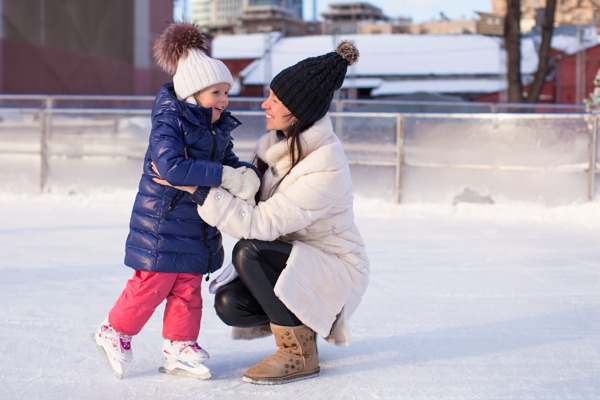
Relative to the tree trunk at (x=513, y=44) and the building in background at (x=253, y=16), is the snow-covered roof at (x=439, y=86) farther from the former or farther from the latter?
the tree trunk at (x=513, y=44)

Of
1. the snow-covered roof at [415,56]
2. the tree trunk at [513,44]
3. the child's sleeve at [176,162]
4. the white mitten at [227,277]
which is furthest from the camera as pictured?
the snow-covered roof at [415,56]

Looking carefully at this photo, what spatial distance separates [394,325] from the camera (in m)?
3.03

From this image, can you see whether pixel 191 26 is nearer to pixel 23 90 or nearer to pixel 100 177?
pixel 100 177

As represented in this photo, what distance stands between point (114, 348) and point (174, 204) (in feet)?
1.67

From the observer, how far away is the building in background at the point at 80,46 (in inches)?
581

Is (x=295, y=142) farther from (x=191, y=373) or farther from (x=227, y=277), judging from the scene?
(x=191, y=373)

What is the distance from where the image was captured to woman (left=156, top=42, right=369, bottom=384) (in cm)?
221

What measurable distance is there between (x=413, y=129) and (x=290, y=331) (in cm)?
545

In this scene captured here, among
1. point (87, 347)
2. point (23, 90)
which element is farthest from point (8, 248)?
point (23, 90)

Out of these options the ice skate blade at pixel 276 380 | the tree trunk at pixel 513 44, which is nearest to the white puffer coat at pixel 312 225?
the ice skate blade at pixel 276 380

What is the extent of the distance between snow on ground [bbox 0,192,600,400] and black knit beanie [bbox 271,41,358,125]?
0.89 m

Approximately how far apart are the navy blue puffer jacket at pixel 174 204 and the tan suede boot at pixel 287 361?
33cm

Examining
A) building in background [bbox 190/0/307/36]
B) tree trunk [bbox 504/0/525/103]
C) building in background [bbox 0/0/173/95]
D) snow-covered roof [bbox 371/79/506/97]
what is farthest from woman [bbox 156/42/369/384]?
building in background [bbox 190/0/307/36]

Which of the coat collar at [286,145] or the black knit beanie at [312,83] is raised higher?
the black knit beanie at [312,83]
